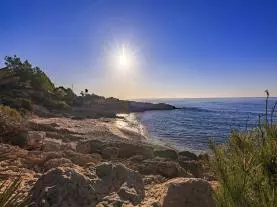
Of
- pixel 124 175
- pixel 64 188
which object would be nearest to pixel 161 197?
pixel 124 175

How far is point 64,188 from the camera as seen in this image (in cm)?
625

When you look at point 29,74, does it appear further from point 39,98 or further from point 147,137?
point 147,137

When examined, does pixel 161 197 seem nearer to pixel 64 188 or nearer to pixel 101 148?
pixel 64 188

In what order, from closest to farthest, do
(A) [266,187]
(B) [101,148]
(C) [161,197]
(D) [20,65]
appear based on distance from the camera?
(A) [266,187], (C) [161,197], (B) [101,148], (D) [20,65]

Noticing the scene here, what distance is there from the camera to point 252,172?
4766 mm

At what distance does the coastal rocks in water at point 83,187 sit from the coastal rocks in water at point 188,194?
60 cm

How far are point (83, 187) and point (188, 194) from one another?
2.28 m

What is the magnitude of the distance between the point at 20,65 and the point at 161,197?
76.0 metres

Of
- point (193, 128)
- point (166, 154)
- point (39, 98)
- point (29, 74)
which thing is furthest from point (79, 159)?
point (29, 74)

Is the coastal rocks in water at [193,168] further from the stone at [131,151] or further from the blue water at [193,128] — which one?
the stone at [131,151]

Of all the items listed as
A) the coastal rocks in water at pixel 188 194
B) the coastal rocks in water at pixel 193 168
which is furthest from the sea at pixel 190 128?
the coastal rocks in water at pixel 193 168

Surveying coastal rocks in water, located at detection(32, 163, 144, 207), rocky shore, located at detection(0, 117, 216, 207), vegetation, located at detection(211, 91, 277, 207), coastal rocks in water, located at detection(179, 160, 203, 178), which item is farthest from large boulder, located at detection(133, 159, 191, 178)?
vegetation, located at detection(211, 91, 277, 207)

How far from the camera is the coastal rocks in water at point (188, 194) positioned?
7473 millimetres

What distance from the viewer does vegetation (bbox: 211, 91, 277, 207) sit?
4.59 meters
